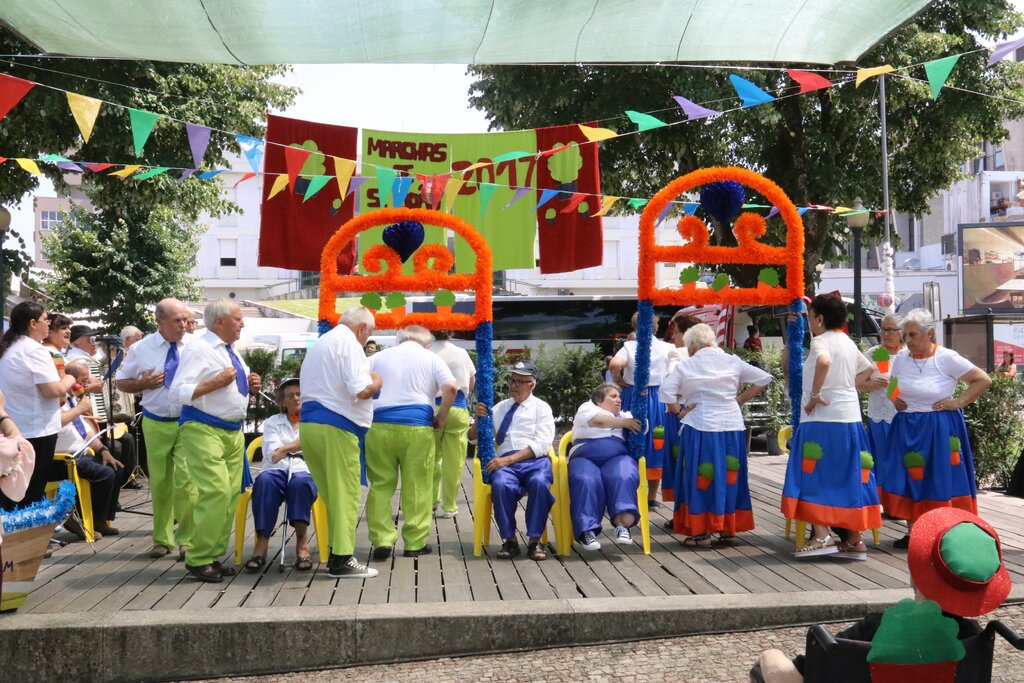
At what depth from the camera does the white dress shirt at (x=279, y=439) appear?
257 inches

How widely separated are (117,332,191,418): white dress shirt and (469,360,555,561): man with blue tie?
217cm

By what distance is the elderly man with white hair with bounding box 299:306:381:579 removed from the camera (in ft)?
19.7

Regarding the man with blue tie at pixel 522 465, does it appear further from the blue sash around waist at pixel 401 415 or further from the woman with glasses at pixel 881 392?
the woman with glasses at pixel 881 392

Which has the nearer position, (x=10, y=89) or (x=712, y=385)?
(x=10, y=89)

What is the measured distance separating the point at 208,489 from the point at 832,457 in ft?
13.1

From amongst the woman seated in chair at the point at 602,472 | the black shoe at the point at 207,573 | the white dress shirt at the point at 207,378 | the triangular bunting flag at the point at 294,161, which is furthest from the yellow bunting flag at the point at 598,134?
the black shoe at the point at 207,573

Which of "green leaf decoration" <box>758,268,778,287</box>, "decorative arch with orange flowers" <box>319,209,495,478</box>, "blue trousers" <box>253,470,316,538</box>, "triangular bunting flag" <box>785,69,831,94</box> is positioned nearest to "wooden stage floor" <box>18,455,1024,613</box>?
"blue trousers" <box>253,470,316,538</box>

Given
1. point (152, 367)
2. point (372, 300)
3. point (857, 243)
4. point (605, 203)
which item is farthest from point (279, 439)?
point (857, 243)

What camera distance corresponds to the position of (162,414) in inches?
265

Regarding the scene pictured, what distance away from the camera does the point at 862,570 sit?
6.29 meters

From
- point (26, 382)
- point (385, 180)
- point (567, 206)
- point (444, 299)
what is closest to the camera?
point (26, 382)

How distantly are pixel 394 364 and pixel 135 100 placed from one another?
8.35 meters

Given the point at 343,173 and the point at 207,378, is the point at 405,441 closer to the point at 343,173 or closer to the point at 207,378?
the point at 207,378

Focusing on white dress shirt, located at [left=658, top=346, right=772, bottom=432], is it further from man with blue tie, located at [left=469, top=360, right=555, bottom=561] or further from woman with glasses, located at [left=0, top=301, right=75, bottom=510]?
woman with glasses, located at [left=0, top=301, right=75, bottom=510]
